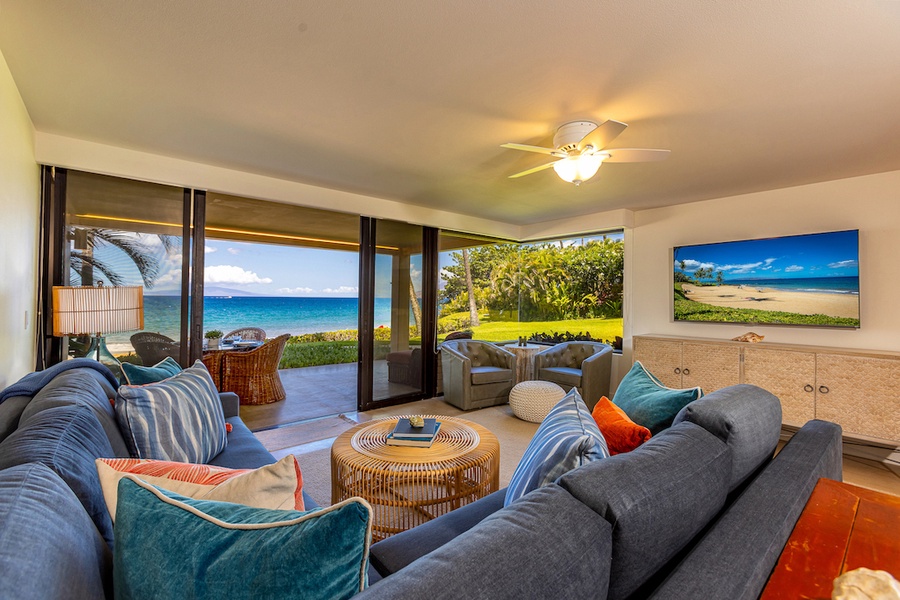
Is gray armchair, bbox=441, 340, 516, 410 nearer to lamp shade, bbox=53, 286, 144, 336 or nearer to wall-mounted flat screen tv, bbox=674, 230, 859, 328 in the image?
wall-mounted flat screen tv, bbox=674, 230, 859, 328

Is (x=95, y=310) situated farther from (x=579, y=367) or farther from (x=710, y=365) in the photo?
(x=710, y=365)

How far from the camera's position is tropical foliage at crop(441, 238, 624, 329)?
5781 millimetres

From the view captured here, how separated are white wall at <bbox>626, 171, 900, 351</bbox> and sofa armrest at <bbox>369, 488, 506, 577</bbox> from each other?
13.5 feet

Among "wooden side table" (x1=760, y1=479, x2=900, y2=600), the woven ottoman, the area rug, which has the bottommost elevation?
the area rug

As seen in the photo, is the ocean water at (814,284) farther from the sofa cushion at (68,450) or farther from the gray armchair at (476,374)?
the sofa cushion at (68,450)

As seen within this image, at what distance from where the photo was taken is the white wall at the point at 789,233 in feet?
11.7

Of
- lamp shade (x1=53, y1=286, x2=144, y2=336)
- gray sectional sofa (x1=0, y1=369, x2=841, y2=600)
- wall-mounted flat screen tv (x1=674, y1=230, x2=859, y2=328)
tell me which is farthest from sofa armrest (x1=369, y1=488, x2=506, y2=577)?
wall-mounted flat screen tv (x1=674, y1=230, x2=859, y2=328)

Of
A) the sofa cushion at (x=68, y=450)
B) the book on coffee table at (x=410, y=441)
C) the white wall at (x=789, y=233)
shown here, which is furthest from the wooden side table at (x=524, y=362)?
the sofa cushion at (x=68, y=450)

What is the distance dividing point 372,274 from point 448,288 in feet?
4.99

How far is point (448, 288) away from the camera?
19.7 feet

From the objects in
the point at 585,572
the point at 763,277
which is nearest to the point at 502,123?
the point at 585,572

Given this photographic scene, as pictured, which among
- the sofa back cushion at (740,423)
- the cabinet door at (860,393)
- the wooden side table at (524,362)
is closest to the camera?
the sofa back cushion at (740,423)

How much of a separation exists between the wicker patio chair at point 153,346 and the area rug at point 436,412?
1.31m

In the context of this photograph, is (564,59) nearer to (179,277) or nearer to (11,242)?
(11,242)
